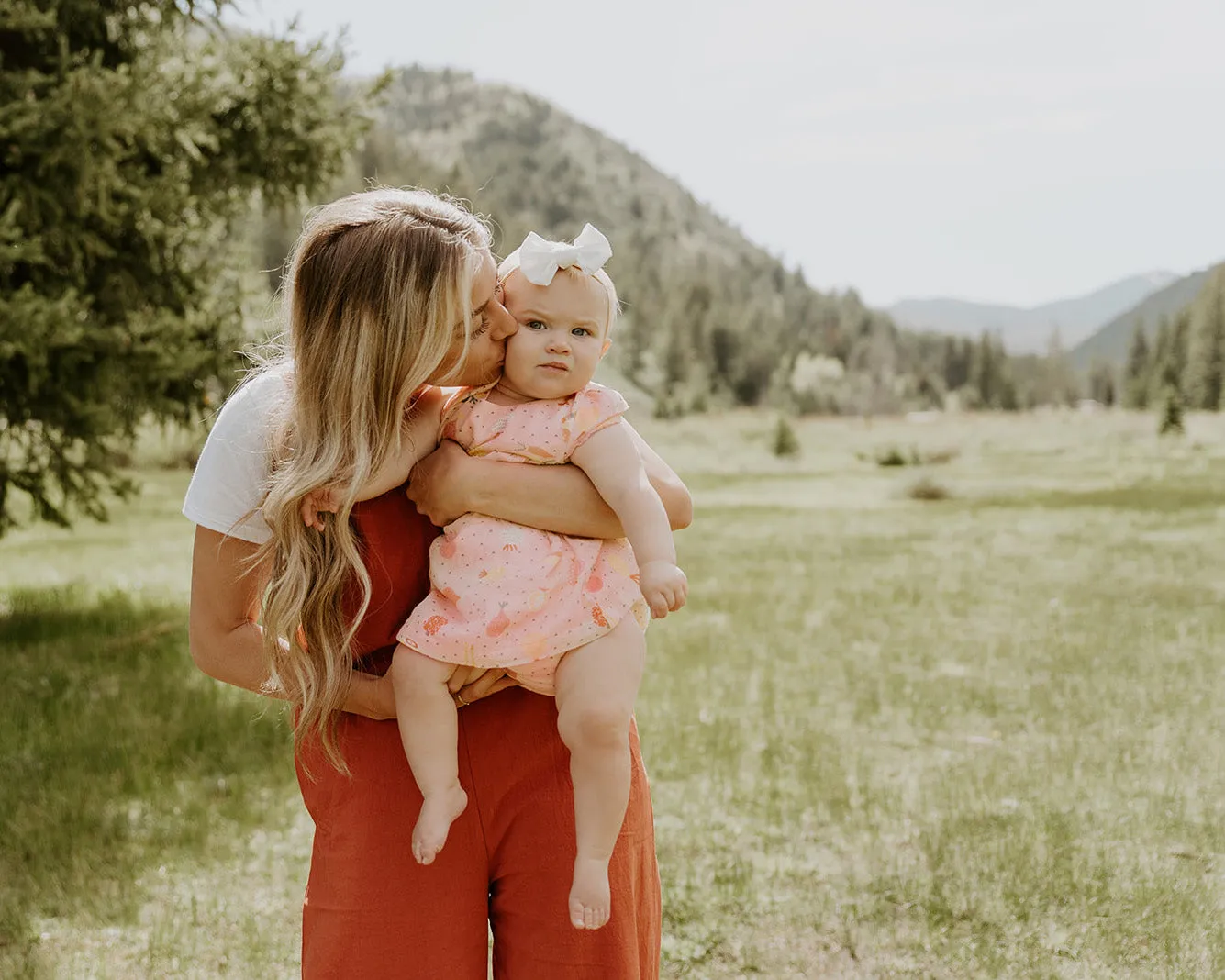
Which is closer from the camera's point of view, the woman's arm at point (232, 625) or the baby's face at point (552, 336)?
the woman's arm at point (232, 625)

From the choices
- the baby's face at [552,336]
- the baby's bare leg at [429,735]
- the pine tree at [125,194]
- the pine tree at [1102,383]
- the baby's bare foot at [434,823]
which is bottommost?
the baby's bare foot at [434,823]

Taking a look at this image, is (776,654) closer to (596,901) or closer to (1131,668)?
(1131,668)

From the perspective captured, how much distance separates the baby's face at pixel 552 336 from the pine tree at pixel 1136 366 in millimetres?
87601

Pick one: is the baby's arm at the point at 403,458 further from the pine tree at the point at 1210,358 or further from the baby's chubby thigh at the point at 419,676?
the pine tree at the point at 1210,358

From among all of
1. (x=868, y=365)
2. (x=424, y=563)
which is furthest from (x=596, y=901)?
(x=868, y=365)

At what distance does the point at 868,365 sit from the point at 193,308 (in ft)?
371

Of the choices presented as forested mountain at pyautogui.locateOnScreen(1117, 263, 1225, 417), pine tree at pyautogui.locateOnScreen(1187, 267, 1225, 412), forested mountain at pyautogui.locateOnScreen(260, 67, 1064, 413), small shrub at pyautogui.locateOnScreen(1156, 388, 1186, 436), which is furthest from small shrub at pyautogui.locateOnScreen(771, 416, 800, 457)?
pine tree at pyautogui.locateOnScreen(1187, 267, 1225, 412)

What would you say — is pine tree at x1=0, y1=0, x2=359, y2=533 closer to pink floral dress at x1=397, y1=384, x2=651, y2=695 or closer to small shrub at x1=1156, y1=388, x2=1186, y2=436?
pink floral dress at x1=397, y1=384, x2=651, y2=695

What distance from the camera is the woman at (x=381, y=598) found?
1869mm

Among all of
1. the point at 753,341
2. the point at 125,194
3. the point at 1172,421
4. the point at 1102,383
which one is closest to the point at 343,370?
the point at 125,194

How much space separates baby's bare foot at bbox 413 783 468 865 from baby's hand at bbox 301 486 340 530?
0.51 meters

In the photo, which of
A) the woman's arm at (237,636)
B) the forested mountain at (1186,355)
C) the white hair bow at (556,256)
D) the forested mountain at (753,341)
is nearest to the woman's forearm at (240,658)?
the woman's arm at (237,636)

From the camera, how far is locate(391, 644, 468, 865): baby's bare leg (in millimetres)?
1914

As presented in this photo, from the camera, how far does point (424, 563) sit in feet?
6.97
